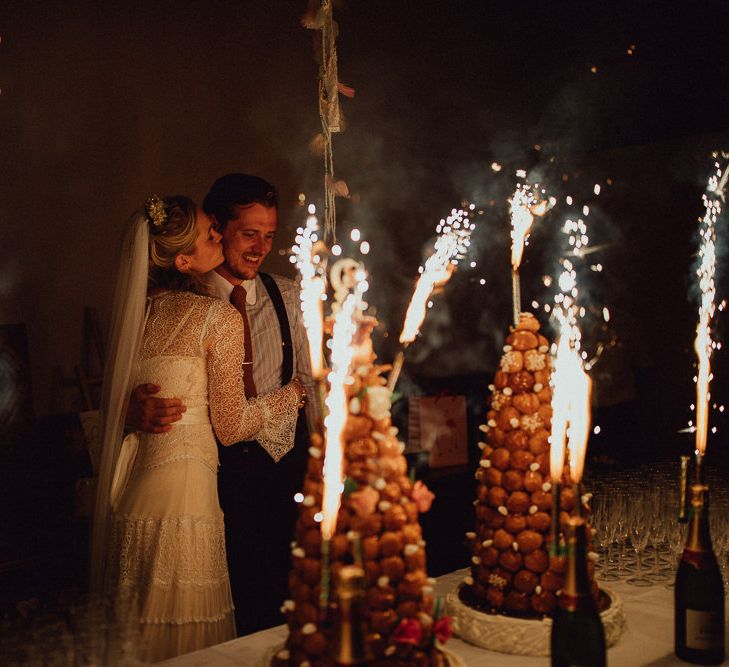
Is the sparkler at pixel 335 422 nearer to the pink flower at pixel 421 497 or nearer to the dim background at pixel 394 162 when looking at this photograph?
the pink flower at pixel 421 497

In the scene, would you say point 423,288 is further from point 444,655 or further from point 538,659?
point 538,659

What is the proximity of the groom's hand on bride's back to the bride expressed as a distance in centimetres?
3

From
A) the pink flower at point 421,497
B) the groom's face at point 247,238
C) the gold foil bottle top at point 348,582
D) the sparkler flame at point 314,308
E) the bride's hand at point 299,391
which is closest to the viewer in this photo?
the gold foil bottle top at point 348,582

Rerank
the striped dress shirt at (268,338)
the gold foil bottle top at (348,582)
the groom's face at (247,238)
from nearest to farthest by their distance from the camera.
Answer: the gold foil bottle top at (348,582) → the groom's face at (247,238) → the striped dress shirt at (268,338)

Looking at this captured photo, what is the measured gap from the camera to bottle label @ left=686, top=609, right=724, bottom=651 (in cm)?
154

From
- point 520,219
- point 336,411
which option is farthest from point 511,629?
point 520,219

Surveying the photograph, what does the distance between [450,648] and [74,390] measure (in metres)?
3.24

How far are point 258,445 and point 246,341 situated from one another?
17.3 inches

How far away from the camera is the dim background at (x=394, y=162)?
4.06 metres

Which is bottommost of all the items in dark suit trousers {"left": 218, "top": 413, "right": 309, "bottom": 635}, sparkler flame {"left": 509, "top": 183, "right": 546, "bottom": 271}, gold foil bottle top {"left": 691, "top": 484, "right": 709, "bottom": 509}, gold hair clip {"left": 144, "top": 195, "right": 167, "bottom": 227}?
dark suit trousers {"left": 218, "top": 413, "right": 309, "bottom": 635}

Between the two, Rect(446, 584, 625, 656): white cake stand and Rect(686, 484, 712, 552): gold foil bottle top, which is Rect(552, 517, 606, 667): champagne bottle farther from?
Rect(686, 484, 712, 552): gold foil bottle top

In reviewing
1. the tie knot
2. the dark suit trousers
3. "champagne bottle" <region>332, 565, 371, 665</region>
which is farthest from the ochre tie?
"champagne bottle" <region>332, 565, 371, 665</region>

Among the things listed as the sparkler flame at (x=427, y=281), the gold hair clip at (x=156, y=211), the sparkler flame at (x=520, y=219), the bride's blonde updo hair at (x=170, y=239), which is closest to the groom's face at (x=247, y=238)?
the bride's blonde updo hair at (x=170, y=239)

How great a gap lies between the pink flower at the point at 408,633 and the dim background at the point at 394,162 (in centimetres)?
243
